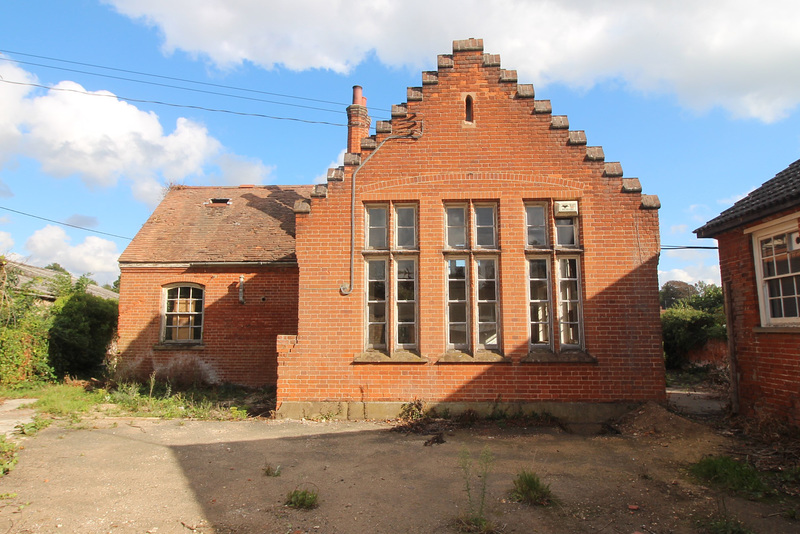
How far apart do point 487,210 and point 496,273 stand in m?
1.30

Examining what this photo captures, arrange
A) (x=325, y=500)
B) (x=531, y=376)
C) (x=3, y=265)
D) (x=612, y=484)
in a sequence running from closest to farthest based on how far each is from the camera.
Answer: (x=325, y=500) → (x=612, y=484) → (x=531, y=376) → (x=3, y=265)

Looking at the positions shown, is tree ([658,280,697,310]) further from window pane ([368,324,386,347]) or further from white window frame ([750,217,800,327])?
window pane ([368,324,386,347])

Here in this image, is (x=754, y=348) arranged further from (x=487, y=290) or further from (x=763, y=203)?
(x=487, y=290)

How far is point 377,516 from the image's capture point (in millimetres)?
4957

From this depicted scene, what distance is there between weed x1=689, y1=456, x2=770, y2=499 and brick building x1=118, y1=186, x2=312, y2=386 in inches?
388

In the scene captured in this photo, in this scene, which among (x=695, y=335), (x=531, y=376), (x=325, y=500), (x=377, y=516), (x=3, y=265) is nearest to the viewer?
(x=377, y=516)

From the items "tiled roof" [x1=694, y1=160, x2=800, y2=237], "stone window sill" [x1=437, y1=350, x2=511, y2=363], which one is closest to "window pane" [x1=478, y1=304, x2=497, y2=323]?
"stone window sill" [x1=437, y1=350, x2=511, y2=363]

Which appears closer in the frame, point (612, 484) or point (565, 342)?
point (612, 484)

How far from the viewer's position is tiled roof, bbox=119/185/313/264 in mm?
13844

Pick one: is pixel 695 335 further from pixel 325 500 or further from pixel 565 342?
pixel 325 500

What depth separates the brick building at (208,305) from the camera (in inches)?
525

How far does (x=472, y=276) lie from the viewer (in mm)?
9305

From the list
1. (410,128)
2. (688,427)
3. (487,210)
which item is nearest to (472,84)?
(410,128)

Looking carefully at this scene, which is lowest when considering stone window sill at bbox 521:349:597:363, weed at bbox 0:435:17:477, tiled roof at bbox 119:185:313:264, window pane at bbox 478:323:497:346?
weed at bbox 0:435:17:477
